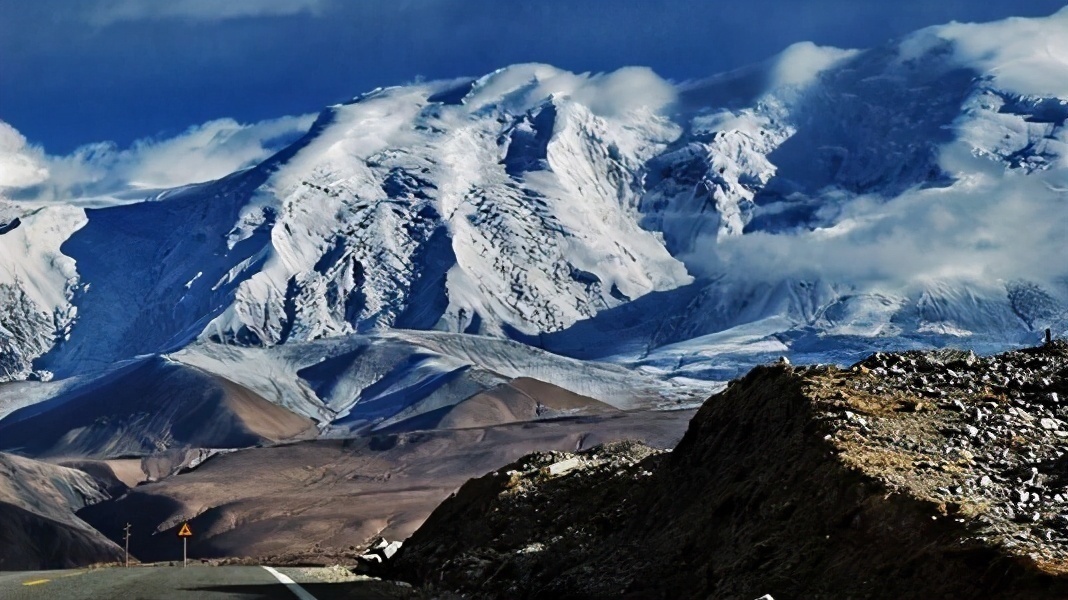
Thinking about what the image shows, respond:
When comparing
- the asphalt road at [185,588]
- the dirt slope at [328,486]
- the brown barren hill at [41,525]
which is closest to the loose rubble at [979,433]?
the asphalt road at [185,588]

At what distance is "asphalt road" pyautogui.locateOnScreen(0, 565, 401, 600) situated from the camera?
→ 60.2 ft

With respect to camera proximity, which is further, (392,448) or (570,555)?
(392,448)

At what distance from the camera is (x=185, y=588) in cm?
2044

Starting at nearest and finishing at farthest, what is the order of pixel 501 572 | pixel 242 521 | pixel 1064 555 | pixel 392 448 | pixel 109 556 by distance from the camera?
pixel 1064 555 < pixel 501 572 < pixel 109 556 < pixel 242 521 < pixel 392 448

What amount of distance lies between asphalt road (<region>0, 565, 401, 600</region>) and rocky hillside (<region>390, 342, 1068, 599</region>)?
5.76 feet

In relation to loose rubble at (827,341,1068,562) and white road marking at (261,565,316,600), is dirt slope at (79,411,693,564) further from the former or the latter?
loose rubble at (827,341,1068,562)

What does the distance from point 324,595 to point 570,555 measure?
3.47 metres

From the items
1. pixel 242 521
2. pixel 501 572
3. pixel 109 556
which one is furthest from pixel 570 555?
pixel 242 521

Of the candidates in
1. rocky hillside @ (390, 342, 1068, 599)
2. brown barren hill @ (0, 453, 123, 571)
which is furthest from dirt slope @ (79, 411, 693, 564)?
rocky hillside @ (390, 342, 1068, 599)

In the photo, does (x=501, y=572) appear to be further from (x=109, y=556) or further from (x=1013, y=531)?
(x=109, y=556)

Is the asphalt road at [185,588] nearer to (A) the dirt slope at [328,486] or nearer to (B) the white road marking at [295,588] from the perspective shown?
(B) the white road marking at [295,588]

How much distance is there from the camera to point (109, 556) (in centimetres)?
12206

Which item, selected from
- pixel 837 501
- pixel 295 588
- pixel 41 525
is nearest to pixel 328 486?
pixel 41 525

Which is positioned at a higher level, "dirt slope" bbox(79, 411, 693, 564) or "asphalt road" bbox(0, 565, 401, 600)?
"asphalt road" bbox(0, 565, 401, 600)
